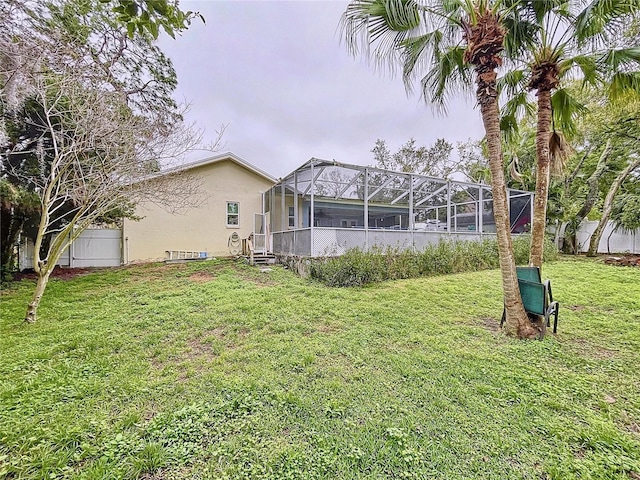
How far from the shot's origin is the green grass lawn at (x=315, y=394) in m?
1.81

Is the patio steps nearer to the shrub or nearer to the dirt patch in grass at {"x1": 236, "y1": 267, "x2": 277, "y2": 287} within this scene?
the dirt patch in grass at {"x1": 236, "y1": 267, "x2": 277, "y2": 287}

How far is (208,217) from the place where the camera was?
13.1 m

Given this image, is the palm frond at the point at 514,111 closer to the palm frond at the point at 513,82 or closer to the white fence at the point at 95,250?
the palm frond at the point at 513,82

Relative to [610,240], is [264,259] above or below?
below

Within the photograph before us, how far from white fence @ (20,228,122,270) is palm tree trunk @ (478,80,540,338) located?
13.7m

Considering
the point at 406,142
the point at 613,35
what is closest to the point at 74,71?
the point at 613,35

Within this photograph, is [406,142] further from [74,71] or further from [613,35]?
[74,71]

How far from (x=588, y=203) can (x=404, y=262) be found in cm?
1256

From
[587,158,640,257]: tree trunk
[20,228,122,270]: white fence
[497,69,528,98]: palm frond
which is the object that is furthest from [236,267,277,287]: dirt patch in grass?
[587,158,640,257]: tree trunk

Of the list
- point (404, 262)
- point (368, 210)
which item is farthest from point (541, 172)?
point (368, 210)

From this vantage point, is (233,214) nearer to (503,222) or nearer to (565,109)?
(503,222)

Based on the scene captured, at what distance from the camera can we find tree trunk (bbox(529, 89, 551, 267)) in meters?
4.46

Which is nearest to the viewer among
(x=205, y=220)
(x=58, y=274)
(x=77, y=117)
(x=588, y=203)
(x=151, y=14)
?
(x=151, y=14)

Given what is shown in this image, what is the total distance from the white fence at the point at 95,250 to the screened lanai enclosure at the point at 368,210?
5.95 metres
